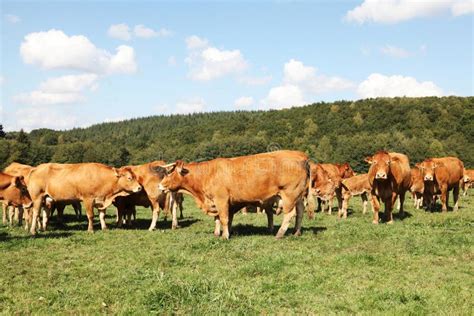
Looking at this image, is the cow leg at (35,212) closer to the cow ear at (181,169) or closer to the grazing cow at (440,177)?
the cow ear at (181,169)

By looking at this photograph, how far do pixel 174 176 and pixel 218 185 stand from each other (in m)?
1.94

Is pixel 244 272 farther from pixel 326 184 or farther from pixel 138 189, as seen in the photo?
pixel 326 184

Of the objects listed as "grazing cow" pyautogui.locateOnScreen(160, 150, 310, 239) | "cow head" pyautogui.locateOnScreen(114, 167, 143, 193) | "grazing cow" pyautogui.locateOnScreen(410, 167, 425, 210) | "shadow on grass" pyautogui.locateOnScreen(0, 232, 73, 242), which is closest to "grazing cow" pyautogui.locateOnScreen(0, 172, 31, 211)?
"shadow on grass" pyautogui.locateOnScreen(0, 232, 73, 242)

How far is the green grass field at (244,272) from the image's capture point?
7.13 meters

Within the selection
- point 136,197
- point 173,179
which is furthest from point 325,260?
point 136,197

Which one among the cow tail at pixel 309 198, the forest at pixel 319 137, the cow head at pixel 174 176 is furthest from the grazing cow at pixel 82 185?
the forest at pixel 319 137

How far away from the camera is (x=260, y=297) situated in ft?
24.4

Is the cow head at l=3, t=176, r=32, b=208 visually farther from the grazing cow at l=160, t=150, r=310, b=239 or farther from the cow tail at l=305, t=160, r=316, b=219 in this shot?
the cow tail at l=305, t=160, r=316, b=219

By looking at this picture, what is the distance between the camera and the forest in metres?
92.9

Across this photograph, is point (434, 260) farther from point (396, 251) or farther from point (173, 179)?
point (173, 179)

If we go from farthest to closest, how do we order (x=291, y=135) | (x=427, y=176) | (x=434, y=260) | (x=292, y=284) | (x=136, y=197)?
1. (x=291, y=135)
2. (x=427, y=176)
3. (x=136, y=197)
4. (x=434, y=260)
5. (x=292, y=284)

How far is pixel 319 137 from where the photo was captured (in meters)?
129

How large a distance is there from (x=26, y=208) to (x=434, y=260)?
1423 cm

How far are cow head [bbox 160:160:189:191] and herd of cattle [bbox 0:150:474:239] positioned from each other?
3 cm
